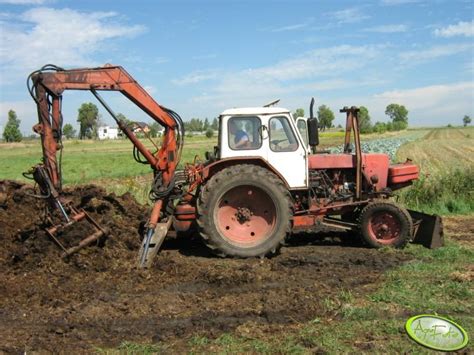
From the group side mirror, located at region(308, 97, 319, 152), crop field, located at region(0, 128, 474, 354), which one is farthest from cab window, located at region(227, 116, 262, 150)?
crop field, located at region(0, 128, 474, 354)

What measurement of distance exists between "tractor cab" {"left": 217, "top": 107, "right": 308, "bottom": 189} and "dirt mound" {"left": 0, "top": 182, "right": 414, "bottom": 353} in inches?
58.2

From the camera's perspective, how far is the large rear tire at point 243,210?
7.72 m

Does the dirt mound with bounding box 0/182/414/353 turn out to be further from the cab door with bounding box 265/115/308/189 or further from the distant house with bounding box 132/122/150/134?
the distant house with bounding box 132/122/150/134

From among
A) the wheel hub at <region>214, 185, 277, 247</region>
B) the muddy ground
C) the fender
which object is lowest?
the muddy ground

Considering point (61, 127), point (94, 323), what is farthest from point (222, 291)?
point (61, 127)

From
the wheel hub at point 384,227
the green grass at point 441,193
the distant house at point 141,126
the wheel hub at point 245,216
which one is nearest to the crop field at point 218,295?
the wheel hub at point 384,227

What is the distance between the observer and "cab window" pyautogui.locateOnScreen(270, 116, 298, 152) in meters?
8.06

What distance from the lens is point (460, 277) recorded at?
637 centimetres

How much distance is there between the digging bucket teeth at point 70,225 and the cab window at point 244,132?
250cm

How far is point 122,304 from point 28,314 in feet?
3.37

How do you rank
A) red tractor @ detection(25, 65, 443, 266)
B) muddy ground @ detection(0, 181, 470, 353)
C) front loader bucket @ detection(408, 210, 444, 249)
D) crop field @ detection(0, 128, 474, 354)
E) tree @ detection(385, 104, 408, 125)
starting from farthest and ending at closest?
tree @ detection(385, 104, 408, 125)
front loader bucket @ detection(408, 210, 444, 249)
red tractor @ detection(25, 65, 443, 266)
muddy ground @ detection(0, 181, 470, 353)
crop field @ detection(0, 128, 474, 354)

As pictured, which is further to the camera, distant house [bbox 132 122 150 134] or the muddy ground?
distant house [bbox 132 122 150 134]

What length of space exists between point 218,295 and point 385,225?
362cm

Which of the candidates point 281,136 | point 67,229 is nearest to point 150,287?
point 67,229
